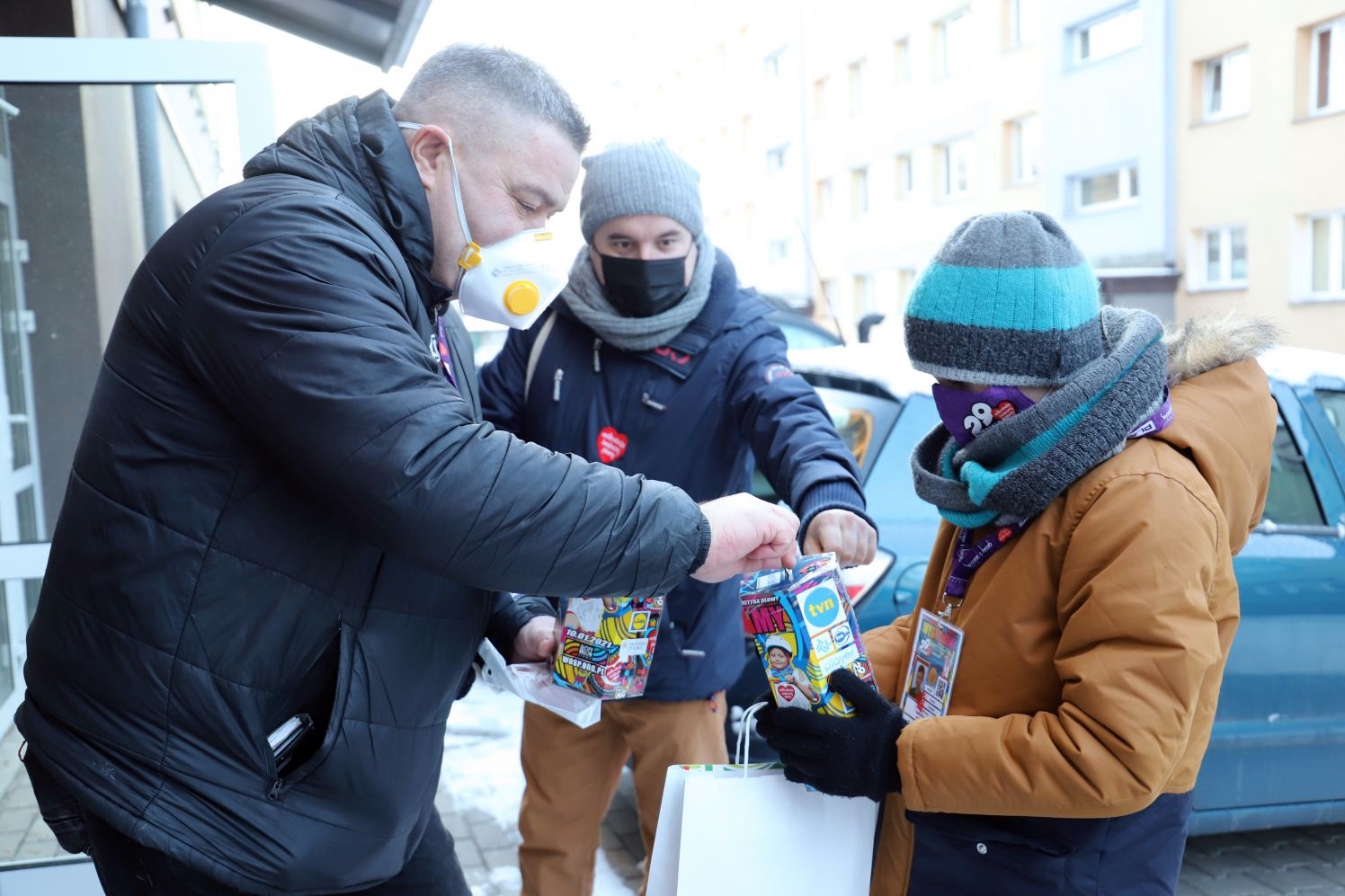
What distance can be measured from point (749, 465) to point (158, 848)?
1754 mm

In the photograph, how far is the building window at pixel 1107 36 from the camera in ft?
73.3

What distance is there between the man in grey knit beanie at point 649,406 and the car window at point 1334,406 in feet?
7.66

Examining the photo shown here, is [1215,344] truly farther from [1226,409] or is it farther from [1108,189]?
[1108,189]

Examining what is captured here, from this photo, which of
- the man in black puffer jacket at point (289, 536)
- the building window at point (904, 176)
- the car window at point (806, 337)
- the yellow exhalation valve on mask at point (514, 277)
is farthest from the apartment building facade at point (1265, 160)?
the man in black puffer jacket at point (289, 536)

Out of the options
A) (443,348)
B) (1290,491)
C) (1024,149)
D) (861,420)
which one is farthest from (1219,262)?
(443,348)

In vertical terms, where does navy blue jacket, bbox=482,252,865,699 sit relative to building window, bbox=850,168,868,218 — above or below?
below

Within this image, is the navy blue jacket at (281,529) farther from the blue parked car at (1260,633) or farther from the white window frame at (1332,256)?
A: the white window frame at (1332,256)

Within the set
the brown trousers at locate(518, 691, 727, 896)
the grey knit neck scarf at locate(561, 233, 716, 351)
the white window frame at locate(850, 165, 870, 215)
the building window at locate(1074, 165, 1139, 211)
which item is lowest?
the brown trousers at locate(518, 691, 727, 896)

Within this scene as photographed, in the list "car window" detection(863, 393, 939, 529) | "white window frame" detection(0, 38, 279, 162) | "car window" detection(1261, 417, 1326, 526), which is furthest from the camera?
"car window" detection(1261, 417, 1326, 526)

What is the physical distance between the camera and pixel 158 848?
1550 millimetres

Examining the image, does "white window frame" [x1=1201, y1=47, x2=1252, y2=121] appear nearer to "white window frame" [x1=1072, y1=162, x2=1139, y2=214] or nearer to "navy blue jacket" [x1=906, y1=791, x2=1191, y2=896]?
"white window frame" [x1=1072, y1=162, x2=1139, y2=214]

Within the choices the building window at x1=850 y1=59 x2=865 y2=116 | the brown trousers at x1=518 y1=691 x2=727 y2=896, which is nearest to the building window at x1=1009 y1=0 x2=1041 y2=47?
the building window at x1=850 y1=59 x2=865 y2=116

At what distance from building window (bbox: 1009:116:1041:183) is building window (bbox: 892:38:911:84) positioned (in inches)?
185

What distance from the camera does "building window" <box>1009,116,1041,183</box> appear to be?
25125mm
